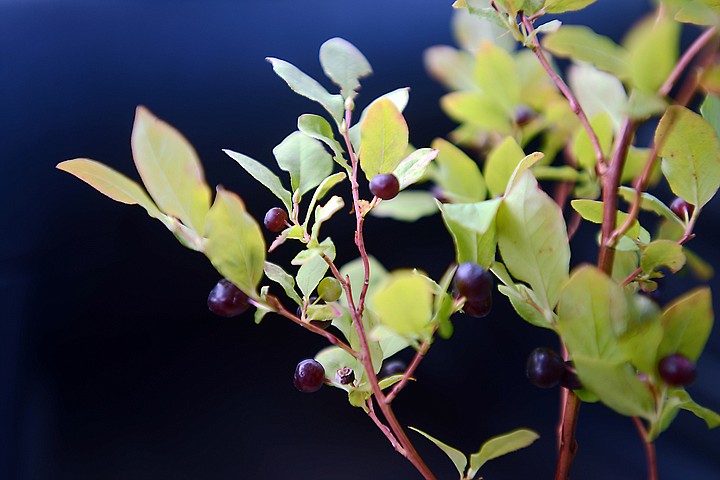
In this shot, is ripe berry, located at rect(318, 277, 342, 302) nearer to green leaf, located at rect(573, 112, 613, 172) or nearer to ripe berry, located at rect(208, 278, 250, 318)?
ripe berry, located at rect(208, 278, 250, 318)

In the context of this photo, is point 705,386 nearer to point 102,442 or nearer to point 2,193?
point 102,442

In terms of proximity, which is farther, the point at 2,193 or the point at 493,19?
the point at 2,193

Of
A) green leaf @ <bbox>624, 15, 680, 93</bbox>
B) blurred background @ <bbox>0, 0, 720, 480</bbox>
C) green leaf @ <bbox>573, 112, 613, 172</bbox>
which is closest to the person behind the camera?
green leaf @ <bbox>624, 15, 680, 93</bbox>

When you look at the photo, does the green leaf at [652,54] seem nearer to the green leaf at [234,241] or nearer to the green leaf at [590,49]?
the green leaf at [590,49]

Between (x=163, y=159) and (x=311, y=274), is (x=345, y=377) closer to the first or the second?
(x=311, y=274)

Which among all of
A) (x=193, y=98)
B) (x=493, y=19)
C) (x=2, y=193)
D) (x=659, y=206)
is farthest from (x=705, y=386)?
(x=2, y=193)

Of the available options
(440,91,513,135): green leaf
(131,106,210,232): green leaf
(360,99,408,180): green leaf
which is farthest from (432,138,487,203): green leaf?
(131,106,210,232): green leaf
